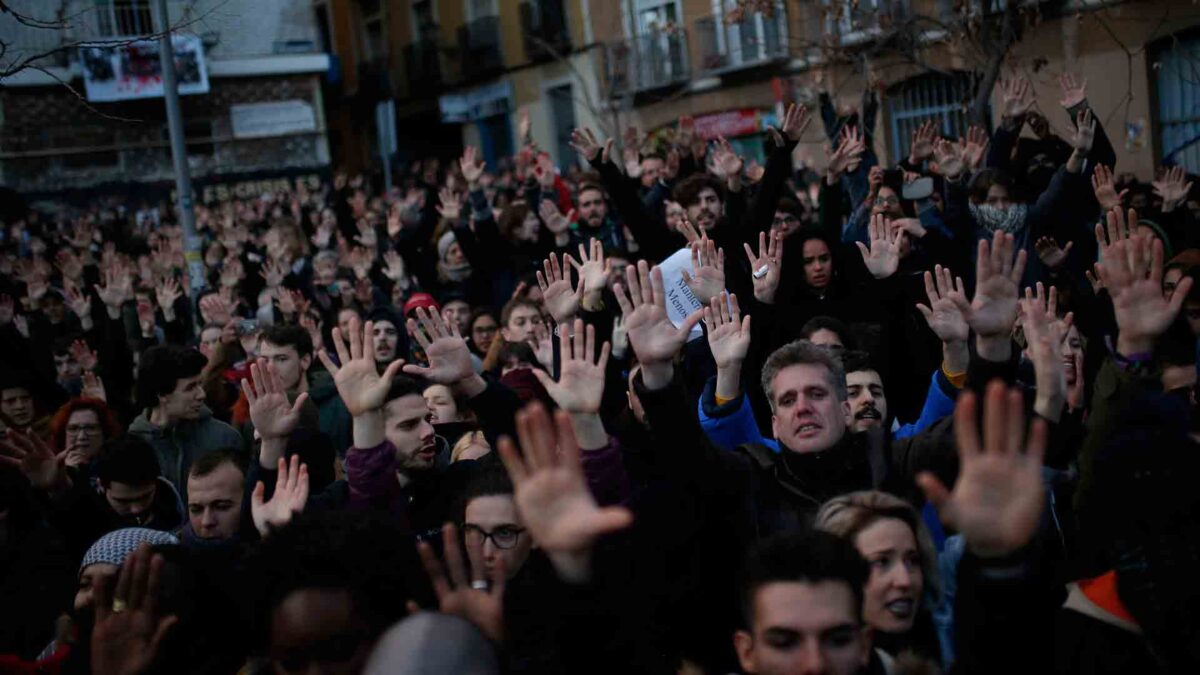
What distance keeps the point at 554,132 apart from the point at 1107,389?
24493 millimetres

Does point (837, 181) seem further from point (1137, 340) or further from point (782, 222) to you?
point (1137, 340)

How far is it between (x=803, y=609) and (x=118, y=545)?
214cm

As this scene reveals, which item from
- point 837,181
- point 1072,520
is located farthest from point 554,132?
point 1072,520

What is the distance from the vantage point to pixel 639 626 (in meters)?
2.46

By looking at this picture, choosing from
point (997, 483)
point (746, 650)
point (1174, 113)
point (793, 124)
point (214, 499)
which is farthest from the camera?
point (1174, 113)

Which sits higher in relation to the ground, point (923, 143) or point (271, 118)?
point (271, 118)

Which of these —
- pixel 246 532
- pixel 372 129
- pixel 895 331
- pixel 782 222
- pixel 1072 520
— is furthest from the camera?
pixel 372 129

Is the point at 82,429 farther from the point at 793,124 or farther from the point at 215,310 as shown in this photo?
the point at 793,124

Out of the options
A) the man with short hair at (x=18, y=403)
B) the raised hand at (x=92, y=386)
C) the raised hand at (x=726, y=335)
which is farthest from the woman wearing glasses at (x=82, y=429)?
the raised hand at (x=726, y=335)

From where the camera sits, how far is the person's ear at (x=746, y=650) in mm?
2574

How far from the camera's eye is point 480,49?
28625mm

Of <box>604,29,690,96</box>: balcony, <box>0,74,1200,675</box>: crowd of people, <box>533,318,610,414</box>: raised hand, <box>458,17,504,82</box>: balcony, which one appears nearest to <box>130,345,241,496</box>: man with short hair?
<box>0,74,1200,675</box>: crowd of people

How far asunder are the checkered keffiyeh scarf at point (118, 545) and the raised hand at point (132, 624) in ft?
2.66

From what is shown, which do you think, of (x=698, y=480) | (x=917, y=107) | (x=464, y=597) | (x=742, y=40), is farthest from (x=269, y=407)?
(x=742, y=40)
